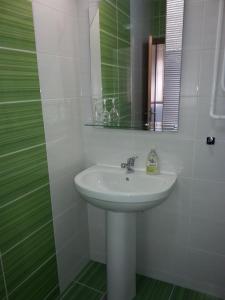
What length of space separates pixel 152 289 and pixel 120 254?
48 centimetres

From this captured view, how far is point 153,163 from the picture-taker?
5.18ft

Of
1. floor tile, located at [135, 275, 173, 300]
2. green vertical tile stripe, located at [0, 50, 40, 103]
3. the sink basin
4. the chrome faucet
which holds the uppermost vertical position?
green vertical tile stripe, located at [0, 50, 40, 103]

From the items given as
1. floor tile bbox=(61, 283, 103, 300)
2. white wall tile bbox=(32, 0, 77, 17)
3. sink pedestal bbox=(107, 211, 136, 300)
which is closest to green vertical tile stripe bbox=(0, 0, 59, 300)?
white wall tile bbox=(32, 0, 77, 17)

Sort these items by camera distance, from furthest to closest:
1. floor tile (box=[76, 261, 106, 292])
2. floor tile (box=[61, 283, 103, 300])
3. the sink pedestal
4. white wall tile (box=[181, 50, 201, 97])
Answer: floor tile (box=[76, 261, 106, 292]) → floor tile (box=[61, 283, 103, 300]) → the sink pedestal → white wall tile (box=[181, 50, 201, 97])

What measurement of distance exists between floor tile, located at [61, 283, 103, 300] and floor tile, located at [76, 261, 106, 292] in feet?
0.15

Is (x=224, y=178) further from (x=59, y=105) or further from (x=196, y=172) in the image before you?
(x=59, y=105)

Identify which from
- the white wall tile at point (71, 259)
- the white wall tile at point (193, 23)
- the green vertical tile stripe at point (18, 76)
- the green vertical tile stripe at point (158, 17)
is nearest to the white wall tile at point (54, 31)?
the green vertical tile stripe at point (18, 76)

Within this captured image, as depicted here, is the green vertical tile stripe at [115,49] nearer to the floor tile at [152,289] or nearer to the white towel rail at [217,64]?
the white towel rail at [217,64]

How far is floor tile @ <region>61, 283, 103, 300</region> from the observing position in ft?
5.68

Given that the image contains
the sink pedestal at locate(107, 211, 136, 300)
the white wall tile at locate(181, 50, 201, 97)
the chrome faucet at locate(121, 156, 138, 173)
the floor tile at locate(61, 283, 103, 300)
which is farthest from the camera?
the floor tile at locate(61, 283, 103, 300)

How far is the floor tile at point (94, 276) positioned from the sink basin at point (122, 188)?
76 cm

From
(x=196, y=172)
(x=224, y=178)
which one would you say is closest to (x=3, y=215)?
(x=196, y=172)

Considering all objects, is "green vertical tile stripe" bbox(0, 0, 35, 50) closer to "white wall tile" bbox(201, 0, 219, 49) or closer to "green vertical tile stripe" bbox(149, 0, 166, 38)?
"green vertical tile stripe" bbox(149, 0, 166, 38)

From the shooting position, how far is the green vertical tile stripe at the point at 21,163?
1.20m
